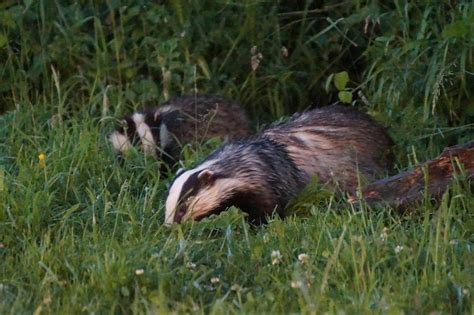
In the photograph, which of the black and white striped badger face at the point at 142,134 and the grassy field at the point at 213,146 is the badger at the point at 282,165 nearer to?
Result: the grassy field at the point at 213,146

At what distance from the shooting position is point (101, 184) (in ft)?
21.5

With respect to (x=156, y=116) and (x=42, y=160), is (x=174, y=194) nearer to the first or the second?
(x=42, y=160)

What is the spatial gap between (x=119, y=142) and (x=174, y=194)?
1.29 meters

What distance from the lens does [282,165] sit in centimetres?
662

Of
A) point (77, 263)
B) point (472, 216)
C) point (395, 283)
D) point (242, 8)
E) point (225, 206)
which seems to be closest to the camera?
point (395, 283)

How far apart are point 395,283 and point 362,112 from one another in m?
2.87

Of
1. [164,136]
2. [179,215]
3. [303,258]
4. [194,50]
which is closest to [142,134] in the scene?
[164,136]

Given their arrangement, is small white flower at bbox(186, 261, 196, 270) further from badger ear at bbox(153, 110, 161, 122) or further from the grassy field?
badger ear at bbox(153, 110, 161, 122)

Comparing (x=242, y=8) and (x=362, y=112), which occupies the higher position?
(x=242, y=8)

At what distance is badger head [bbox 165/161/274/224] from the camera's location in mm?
6152

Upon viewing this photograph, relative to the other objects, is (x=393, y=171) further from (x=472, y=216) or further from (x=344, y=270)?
(x=344, y=270)

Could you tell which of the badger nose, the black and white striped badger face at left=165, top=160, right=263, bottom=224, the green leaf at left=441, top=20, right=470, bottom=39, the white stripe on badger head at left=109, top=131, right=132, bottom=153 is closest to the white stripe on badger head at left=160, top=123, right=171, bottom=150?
the white stripe on badger head at left=109, top=131, right=132, bottom=153

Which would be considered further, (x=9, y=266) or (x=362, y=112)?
(x=362, y=112)

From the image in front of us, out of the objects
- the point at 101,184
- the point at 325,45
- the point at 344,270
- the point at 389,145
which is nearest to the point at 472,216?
the point at 344,270
